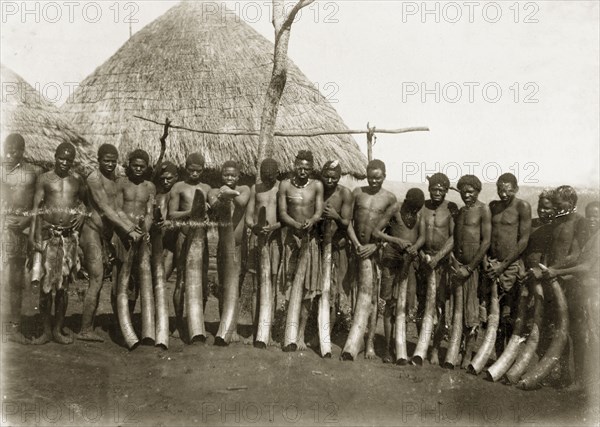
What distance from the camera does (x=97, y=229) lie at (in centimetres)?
566

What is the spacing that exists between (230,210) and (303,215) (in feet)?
2.35

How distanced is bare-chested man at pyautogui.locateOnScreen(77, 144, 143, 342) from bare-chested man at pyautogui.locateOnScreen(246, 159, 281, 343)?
1.08 meters

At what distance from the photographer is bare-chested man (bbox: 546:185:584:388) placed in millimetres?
5570

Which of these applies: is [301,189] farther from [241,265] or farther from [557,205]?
[557,205]

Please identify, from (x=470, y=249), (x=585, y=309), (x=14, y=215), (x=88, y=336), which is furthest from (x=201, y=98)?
(x=585, y=309)

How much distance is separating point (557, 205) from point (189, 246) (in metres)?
3.49

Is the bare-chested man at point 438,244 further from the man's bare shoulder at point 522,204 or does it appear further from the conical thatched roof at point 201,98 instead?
the conical thatched roof at point 201,98

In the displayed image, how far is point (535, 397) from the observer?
17.2ft

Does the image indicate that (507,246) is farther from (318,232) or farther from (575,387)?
(318,232)

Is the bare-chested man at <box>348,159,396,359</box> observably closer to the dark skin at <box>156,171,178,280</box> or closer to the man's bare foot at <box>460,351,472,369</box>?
the man's bare foot at <box>460,351,472,369</box>

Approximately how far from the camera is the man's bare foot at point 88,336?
559 centimetres

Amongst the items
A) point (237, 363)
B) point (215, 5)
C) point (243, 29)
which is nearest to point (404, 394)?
point (237, 363)

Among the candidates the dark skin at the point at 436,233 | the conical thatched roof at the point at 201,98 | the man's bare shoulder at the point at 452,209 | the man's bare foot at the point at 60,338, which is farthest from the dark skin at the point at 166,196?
the conical thatched roof at the point at 201,98

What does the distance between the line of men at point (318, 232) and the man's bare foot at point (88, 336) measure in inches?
0.6
